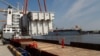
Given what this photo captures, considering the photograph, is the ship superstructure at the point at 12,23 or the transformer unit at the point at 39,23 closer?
the transformer unit at the point at 39,23

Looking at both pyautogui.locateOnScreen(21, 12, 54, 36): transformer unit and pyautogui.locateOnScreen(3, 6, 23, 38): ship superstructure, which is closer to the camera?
pyautogui.locateOnScreen(21, 12, 54, 36): transformer unit

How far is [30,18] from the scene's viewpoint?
266 feet

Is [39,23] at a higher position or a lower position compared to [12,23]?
lower

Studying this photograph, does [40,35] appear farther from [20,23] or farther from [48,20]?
[20,23]

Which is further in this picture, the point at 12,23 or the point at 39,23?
the point at 12,23

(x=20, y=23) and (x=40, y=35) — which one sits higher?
(x=20, y=23)

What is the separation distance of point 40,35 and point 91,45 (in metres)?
69.1

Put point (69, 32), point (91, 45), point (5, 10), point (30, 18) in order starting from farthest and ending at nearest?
point (69, 32) → point (5, 10) → point (30, 18) → point (91, 45)

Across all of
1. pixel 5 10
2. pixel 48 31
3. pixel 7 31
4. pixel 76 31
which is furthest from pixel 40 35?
pixel 76 31

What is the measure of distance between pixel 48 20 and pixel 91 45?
65.8 metres

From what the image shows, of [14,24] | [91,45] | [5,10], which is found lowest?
[91,45]

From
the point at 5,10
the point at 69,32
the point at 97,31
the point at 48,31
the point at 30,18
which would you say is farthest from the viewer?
the point at 97,31

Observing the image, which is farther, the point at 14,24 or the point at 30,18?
the point at 14,24

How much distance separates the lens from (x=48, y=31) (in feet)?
295
